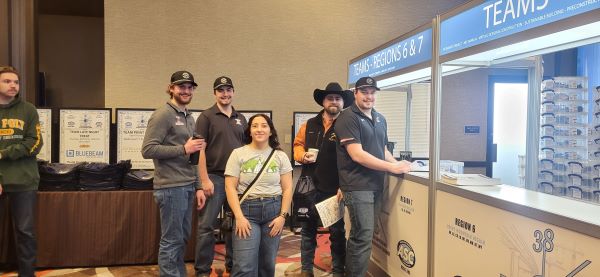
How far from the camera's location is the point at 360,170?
2871mm

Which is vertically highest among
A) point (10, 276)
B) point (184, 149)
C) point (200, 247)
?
point (184, 149)

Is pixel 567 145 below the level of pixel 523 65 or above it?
below

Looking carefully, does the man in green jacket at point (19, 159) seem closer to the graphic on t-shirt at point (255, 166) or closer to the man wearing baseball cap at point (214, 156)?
the man wearing baseball cap at point (214, 156)

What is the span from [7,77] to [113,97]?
6.71 feet

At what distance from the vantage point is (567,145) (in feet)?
12.0

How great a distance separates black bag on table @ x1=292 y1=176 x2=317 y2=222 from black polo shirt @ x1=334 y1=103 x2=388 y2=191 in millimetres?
337

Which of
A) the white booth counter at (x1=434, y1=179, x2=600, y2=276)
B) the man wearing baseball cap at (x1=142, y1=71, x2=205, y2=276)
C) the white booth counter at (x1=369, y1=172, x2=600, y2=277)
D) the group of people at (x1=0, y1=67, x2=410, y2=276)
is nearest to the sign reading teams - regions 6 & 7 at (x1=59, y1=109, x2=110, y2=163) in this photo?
the group of people at (x1=0, y1=67, x2=410, y2=276)

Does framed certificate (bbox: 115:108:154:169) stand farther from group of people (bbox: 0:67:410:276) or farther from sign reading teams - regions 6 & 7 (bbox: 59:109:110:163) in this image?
group of people (bbox: 0:67:410:276)

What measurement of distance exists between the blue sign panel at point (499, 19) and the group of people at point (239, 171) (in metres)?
0.65

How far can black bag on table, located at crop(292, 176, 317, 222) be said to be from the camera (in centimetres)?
321

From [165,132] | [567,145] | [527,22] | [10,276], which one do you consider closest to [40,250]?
[10,276]

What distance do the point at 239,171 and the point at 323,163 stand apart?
83cm

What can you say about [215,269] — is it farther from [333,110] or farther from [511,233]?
[511,233]

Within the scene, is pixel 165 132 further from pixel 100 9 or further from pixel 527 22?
pixel 100 9
